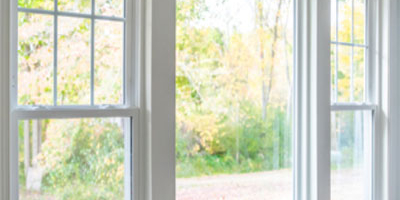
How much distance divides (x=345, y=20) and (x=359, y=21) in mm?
147

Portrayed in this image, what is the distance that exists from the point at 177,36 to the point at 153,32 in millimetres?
190

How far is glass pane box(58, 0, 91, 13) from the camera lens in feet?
4.58

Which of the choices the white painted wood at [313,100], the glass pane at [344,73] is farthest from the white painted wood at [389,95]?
the white painted wood at [313,100]

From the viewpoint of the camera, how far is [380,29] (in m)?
2.48

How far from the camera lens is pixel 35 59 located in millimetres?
1348

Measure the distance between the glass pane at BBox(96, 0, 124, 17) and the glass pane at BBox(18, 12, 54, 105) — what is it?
193mm

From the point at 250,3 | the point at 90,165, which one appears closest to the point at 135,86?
the point at 90,165

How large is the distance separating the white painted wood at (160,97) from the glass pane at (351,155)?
3.90ft

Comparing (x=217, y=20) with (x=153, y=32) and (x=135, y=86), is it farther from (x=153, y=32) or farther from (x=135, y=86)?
(x=135, y=86)

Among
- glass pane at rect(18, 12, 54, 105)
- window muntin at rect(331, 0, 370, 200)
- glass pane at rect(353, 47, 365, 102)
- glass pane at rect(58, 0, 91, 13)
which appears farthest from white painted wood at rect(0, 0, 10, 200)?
glass pane at rect(353, 47, 365, 102)

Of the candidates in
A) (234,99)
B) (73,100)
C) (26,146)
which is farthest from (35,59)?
(234,99)

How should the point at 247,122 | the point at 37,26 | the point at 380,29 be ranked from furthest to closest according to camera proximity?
the point at 380,29, the point at 247,122, the point at 37,26

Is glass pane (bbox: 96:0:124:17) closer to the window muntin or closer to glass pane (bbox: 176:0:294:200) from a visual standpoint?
glass pane (bbox: 176:0:294:200)

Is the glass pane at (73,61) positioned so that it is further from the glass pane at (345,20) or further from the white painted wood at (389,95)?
the white painted wood at (389,95)
